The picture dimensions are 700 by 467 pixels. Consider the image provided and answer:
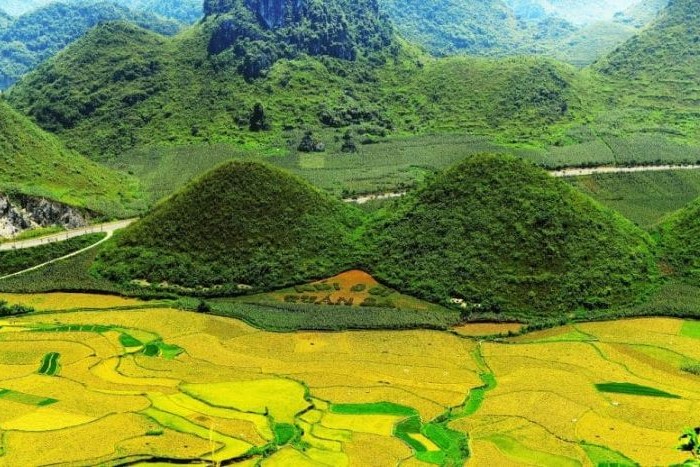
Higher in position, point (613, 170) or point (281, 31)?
point (281, 31)

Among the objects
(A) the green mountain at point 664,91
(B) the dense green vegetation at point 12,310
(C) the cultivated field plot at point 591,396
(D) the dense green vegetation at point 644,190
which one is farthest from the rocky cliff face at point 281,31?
(C) the cultivated field plot at point 591,396

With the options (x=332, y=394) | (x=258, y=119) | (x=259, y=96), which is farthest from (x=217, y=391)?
(x=259, y=96)

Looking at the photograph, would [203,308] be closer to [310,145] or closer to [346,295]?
[346,295]

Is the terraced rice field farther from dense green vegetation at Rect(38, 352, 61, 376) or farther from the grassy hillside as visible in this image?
the grassy hillside

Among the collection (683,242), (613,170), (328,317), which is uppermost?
(613,170)

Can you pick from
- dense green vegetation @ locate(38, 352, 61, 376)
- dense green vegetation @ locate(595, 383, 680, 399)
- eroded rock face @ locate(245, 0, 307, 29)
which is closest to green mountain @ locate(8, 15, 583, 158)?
eroded rock face @ locate(245, 0, 307, 29)
